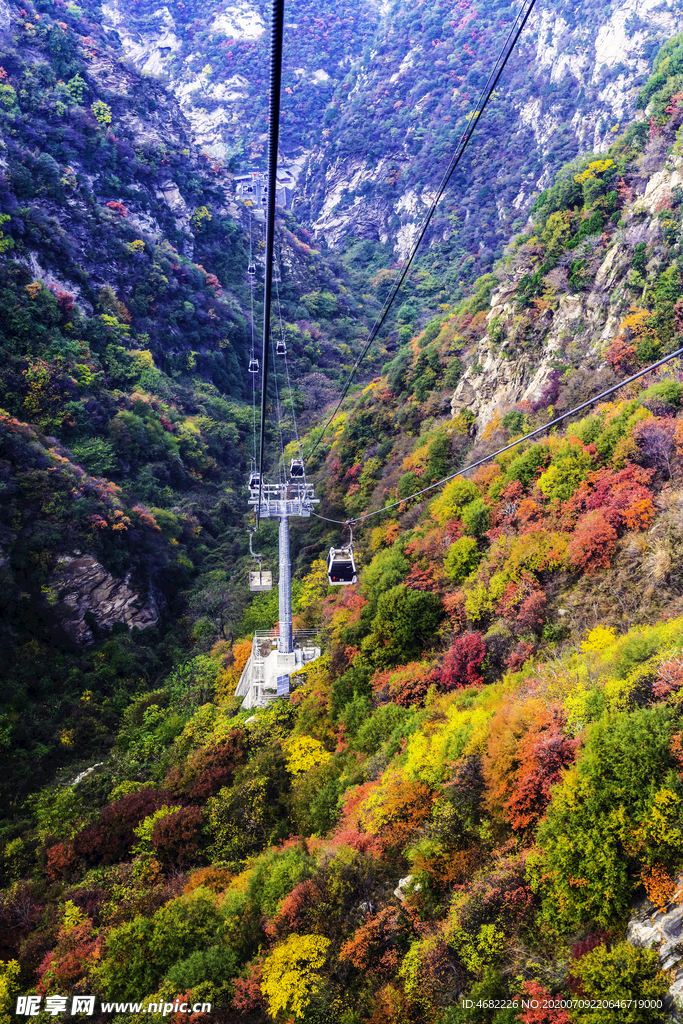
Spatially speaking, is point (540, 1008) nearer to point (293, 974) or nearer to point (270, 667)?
point (293, 974)

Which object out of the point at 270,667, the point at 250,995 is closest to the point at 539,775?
the point at 250,995

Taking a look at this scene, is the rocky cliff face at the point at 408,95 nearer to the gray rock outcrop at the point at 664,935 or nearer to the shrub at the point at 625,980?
the gray rock outcrop at the point at 664,935

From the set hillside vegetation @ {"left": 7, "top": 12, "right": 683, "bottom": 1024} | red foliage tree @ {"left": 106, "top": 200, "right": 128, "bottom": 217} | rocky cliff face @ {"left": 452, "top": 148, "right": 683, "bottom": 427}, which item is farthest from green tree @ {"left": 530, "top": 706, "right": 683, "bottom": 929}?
red foliage tree @ {"left": 106, "top": 200, "right": 128, "bottom": 217}

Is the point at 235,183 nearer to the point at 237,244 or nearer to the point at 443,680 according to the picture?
the point at 237,244

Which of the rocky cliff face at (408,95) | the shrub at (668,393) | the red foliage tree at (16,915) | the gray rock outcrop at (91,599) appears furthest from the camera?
the rocky cliff face at (408,95)

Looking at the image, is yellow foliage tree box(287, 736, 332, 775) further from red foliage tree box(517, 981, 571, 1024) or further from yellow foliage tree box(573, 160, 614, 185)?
yellow foliage tree box(573, 160, 614, 185)

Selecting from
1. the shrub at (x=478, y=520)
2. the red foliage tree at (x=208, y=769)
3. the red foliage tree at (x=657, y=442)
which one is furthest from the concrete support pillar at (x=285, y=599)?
the red foliage tree at (x=657, y=442)

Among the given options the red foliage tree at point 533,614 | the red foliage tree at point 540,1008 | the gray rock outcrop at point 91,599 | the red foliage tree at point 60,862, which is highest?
the gray rock outcrop at point 91,599
